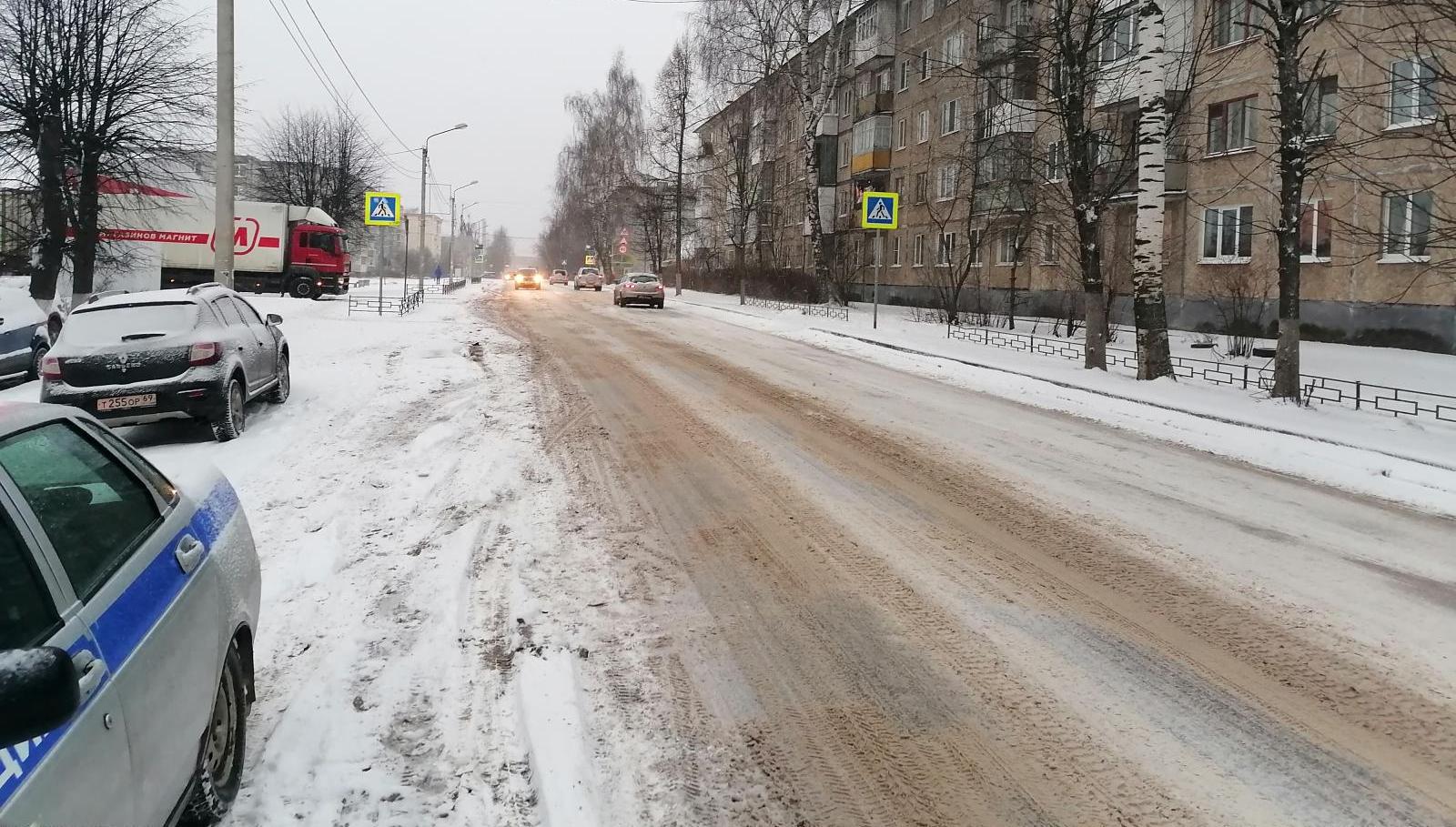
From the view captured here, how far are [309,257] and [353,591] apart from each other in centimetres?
3971

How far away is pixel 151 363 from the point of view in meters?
9.31

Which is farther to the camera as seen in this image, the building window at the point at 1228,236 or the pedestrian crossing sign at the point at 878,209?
the building window at the point at 1228,236

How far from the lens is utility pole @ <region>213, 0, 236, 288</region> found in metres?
14.4

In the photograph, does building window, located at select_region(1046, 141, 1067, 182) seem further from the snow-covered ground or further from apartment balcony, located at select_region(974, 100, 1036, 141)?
the snow-covered ground

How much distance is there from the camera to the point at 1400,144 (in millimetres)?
20703

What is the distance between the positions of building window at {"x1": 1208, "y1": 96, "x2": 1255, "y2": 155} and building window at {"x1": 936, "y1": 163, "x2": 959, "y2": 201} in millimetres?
12399

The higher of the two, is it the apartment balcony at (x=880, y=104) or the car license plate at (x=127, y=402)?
the apartment balcony at (x=880, y=104)

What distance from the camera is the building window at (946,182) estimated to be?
38.4 metres

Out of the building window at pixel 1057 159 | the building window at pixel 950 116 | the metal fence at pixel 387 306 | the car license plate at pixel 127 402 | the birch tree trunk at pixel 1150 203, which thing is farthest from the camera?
the building window at pixel 950 116

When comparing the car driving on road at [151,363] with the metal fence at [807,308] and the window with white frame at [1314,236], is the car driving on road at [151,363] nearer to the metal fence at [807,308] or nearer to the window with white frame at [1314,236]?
the metal fence at [807,308]

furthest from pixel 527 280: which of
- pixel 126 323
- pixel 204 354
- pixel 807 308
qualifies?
pixel 204 354

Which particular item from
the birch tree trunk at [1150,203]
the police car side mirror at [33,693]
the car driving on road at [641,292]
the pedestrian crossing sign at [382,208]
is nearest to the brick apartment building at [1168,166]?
the birch tree trunk at [1150,203]

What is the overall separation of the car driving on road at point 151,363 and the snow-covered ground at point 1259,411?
9770 millimetres

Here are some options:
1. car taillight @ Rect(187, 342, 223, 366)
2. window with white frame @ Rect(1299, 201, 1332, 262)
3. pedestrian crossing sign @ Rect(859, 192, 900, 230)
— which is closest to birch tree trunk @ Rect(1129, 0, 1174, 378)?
pedestrian crossing sign @ Rect(859, 192, 900, 230)
